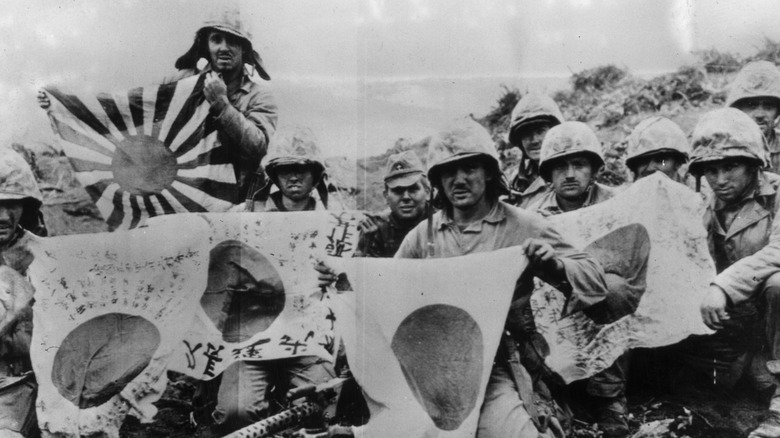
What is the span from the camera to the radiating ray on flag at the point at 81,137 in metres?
7.56

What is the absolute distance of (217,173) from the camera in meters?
7.53

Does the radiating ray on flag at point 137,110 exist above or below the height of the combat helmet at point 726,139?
above

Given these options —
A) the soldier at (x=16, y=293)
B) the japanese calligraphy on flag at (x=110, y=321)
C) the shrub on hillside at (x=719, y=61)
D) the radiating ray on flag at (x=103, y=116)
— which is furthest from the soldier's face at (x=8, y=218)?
the shrub on hillside at (x=719, y=61)

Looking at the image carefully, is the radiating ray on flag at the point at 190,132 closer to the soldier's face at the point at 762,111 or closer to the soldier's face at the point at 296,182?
the soldier's face at the point at 296,182

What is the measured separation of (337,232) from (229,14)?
194cm

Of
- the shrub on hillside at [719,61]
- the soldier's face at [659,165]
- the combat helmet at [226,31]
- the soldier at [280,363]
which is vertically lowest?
the soldier at [280,363]

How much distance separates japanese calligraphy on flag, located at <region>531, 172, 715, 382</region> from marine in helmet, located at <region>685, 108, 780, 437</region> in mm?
116

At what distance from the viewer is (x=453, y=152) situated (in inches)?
272

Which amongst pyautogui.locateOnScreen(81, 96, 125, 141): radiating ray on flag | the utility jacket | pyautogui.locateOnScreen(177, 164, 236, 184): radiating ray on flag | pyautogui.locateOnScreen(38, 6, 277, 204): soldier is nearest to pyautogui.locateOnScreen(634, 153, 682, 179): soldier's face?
the utility jacket

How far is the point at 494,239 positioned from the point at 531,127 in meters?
1.06

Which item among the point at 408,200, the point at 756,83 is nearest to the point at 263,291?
the point at 408,200

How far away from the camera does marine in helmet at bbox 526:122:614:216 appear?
7039 mm

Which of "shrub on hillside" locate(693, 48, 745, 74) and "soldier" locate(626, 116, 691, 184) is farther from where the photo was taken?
"shrub on hillside" locate(693, 48, 745, 74)

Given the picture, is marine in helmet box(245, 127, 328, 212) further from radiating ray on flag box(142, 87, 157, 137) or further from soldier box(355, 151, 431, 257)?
radiating ray on flag box(142, 87, 157, 137)
